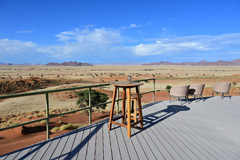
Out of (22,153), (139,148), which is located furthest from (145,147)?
(22,153)

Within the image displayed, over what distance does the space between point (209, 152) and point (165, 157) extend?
2.95ft

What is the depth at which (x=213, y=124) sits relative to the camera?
436 cm

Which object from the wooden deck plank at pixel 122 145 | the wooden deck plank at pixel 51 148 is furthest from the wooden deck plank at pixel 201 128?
the wooden deck plank at pixel 51 148

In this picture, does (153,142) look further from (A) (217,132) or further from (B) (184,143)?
(A) (217,132)

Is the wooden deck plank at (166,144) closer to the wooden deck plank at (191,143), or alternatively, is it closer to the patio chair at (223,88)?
the wooden deck plank at (191,143)

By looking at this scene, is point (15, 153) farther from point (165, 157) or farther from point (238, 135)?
point (238, 135)

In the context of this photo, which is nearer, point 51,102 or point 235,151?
point 235,151

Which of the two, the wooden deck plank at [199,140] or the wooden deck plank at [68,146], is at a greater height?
the wooden deck plank at [68,146]

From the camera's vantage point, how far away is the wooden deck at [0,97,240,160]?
108 inches

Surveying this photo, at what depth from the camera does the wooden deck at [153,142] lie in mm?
2744

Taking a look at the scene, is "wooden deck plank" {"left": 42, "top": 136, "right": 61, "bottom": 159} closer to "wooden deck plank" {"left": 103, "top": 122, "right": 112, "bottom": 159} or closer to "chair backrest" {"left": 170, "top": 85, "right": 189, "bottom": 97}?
"wooden deck plank" {"left": 103, "top": 122, "right": 112, "bottom": 159}

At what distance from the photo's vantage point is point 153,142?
3.22m

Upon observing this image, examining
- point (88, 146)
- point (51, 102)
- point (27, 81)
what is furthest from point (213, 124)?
point (27, 81)

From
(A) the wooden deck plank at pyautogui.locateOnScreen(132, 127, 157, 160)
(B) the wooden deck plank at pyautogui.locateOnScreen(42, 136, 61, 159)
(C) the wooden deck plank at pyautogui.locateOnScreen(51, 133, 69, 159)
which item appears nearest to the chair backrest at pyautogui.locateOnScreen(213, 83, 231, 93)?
(A) the wooden deck plank at pyautogui.locateOnScreen(132, 127, 157, 160)
